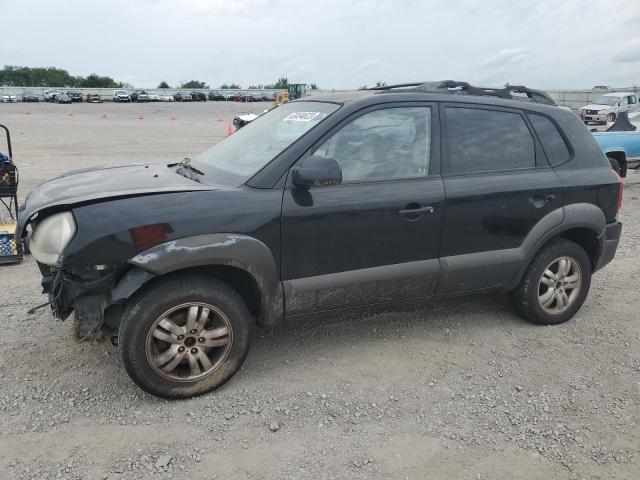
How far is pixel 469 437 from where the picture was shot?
2.95 m

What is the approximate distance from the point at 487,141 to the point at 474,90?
1.55ft

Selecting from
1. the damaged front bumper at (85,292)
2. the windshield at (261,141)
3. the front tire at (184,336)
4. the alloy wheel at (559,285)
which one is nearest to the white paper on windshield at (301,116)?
the windshield at (261,141)

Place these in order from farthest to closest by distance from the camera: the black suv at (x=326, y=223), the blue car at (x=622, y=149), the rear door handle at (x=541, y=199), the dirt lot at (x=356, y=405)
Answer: the blue car at (x=622, y=149) < the rear door handle at (x=541, y=199) < the black suv at (x=326, y=223) < the dirt lot at (x=356, y=405)

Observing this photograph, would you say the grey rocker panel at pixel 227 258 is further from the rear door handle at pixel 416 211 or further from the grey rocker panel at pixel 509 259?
the grey rocker panel at pixel 509 259

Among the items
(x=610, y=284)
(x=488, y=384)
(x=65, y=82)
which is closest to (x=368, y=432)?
(x=488, y=384)

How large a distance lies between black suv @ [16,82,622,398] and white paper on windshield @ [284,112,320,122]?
0.02 metres

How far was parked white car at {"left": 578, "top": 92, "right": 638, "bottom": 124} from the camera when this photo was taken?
27.7 m

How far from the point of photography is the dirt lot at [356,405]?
2.71m

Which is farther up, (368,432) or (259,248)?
(259,248)

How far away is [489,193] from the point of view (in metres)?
3.79

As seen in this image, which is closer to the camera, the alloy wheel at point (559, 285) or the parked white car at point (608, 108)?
the alloy wheel at point (559, 285)

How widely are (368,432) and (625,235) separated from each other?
5.88m

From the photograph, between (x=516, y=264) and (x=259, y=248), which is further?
(x=516, y=264)

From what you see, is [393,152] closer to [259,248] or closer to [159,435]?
[259,248]
